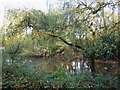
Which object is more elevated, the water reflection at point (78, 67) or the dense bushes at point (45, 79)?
the water reflection at point (78, 67)

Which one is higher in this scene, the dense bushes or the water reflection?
the water reflection

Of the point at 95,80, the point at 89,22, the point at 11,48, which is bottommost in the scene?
the point at 95,80

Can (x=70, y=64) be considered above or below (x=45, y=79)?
above

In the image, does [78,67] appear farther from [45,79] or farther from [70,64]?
[45,79]

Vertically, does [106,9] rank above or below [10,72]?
above

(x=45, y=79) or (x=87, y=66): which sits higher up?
(x=87, y=66)

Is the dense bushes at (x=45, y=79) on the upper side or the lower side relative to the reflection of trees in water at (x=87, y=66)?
lower

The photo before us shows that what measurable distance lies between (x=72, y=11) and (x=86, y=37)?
0.26 meters

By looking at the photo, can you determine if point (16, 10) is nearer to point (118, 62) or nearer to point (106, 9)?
point (106, 9)

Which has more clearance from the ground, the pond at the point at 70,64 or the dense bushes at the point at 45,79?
the pond at the point at 70,64

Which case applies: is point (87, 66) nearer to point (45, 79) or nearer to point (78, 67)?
point (78, 67)

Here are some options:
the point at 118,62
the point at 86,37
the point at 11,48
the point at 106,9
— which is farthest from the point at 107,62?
the point at 11,48

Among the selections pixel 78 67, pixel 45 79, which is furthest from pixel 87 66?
pixel 45 79

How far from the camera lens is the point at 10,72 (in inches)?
104
